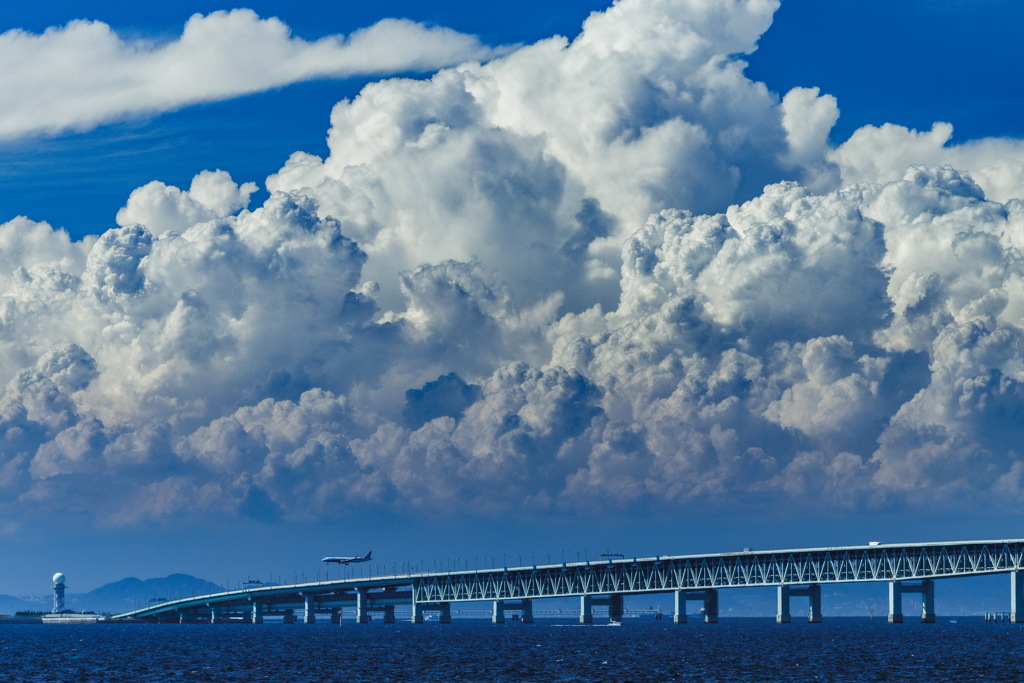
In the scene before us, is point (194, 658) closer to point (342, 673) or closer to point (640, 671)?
point (342, 673)

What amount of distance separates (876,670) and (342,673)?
57.1m

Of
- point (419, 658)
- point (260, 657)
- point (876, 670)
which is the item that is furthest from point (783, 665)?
point (260, 657)

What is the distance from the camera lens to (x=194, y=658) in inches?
7451

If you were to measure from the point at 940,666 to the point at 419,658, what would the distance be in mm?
65556

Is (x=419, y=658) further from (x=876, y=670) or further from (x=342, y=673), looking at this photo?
(x=876, y=670)

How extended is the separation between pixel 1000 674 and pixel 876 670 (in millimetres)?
12634

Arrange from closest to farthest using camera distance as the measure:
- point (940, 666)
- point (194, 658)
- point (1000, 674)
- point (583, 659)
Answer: point (1000, 674) → point (940, 666) → point (583, 659) → point (194, 658)

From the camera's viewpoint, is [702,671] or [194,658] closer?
[702,671]

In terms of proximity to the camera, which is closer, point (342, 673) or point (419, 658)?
point (342, 673)

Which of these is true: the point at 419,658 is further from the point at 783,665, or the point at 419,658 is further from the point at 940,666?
the point at 940,666

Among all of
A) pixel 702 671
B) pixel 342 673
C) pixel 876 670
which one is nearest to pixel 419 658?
pixel 342 673

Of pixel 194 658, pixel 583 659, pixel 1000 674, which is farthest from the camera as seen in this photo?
pixel 194 658

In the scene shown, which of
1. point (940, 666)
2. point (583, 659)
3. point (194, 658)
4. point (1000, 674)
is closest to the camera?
point (1000, 674)

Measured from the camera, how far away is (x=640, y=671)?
148750 mm
